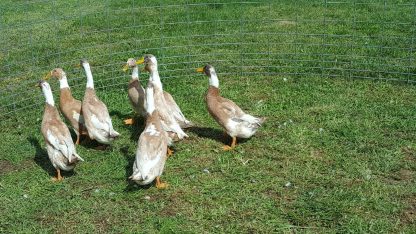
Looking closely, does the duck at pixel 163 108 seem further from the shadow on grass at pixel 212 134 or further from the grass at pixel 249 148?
the shadow on grass at pixel 212 134

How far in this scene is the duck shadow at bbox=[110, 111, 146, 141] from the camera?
738cm

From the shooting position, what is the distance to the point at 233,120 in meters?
6.83

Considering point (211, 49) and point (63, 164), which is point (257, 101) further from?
point (63, 164)

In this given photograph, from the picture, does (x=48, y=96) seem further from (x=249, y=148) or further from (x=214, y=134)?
(x=249, y=148)

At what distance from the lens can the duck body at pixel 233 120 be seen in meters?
6.79

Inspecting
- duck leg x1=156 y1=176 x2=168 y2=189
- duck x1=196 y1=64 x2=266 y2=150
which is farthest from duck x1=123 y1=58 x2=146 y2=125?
duck leg x1=156 y1=176 x2=168 y2=189

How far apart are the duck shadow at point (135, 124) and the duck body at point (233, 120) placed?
1100 mm

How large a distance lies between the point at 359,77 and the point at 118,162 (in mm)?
4310

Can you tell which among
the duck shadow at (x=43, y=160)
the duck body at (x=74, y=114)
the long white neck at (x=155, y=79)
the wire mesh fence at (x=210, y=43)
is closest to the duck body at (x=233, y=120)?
the long white neck at (x=155, y=79)

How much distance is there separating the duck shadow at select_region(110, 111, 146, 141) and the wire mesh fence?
1.05 metres

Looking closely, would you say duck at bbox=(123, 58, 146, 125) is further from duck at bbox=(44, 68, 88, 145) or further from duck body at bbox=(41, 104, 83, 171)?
duck body at bbox=(41, 104, 83, 171)

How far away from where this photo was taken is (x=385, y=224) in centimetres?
532

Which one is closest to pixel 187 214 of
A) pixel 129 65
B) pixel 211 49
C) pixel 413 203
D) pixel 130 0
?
pixel 413 203

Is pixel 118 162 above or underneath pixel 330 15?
underneath
